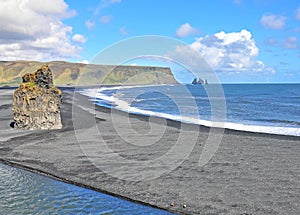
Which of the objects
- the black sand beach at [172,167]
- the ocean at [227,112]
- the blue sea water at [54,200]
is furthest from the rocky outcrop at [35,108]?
the ocean at [227,112]

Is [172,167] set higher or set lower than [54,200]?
higher

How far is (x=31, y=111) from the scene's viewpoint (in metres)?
29.5

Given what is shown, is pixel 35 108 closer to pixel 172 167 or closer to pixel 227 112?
pixel 172 167

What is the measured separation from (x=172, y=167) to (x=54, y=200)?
22.9 ft

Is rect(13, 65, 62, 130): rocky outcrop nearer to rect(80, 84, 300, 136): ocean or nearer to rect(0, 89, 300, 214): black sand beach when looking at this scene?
rect(0, 89, 300, 214): black sand beach

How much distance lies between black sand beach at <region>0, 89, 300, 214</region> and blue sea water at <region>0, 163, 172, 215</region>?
1.91 feet

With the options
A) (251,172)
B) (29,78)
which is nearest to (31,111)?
(29,78)

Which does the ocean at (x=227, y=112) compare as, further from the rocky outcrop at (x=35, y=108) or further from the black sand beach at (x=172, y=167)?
the rocky outcrop at (x=35, y=108)

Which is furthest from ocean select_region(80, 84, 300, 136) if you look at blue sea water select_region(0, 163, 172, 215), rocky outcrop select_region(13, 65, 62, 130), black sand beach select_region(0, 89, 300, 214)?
blue sea water select_region(0, 163, 172, 215)

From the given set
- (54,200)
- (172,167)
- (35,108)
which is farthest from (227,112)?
(54,200)

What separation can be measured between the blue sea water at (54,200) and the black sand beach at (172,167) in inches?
22.9

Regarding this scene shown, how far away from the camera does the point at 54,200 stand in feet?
44.1

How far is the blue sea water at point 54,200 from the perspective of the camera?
1246cm

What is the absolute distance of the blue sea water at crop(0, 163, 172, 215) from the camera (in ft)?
40.9
